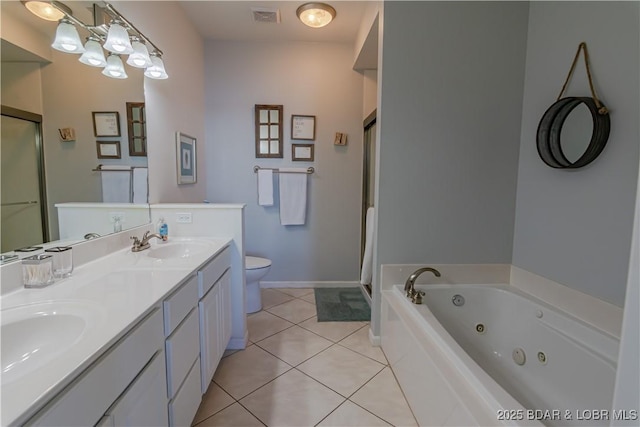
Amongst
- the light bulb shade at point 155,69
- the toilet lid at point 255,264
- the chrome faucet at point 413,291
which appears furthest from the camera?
the toilet lid at point 255,264

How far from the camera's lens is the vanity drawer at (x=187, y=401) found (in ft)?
3.70

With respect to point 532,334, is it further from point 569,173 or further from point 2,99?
point 2,99

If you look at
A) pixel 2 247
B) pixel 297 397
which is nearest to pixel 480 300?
pixel 297 397

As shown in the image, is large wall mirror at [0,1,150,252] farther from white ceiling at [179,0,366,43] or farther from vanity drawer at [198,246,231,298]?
white ceiling at [179,0,366,43]

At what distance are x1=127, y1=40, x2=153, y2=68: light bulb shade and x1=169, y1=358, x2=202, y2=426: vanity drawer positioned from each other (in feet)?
5.49

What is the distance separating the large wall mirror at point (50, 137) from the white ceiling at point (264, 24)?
1300mm

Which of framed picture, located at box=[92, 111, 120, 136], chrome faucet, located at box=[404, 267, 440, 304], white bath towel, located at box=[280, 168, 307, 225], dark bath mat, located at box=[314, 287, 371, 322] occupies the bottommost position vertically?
dark bath mat, located at box=[314, 287, 371, 322]

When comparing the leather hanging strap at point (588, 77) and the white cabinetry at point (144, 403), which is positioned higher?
the leather hanging strap at point (588, 77)

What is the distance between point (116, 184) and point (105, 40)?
28.8 inches

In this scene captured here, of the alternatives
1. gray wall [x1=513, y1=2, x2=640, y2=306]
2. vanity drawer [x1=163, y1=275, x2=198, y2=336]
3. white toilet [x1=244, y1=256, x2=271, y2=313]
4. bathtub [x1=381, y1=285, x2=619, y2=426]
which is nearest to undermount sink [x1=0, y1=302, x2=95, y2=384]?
vanity drawer [x1=163, y1=275, x2=198, y2=336]

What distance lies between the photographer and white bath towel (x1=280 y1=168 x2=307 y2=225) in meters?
3.10

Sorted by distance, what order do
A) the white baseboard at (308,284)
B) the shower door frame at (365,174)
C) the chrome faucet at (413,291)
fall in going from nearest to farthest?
1. the chrome faucet at (413,291)
2. the shower door frame at (365,174)
3. the white baseboard at (308,284)

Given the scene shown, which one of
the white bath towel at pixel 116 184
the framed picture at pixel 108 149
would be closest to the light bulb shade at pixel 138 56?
the framed picture at pixel 108 149

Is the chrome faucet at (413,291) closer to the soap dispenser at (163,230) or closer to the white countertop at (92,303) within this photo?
the white countertop at (92,303)
